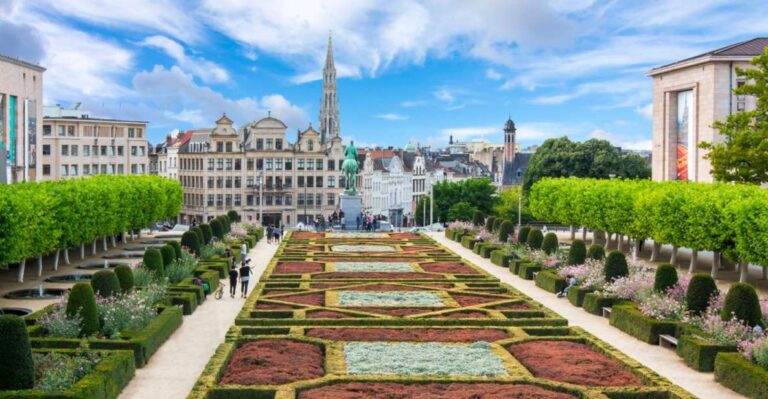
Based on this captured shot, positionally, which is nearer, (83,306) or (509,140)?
(83,306)

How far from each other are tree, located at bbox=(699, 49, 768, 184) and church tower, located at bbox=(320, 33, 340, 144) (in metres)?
107

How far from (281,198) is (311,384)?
10197cm

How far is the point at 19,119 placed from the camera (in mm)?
81875

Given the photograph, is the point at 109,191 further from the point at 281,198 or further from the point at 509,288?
the point at 281,198

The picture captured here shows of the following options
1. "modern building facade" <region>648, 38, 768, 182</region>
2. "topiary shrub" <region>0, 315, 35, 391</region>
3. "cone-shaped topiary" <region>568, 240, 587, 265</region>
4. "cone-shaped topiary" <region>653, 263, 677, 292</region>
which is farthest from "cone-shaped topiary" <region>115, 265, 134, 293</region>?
"modern building facade" <region>648, 38, 768, 182</region>

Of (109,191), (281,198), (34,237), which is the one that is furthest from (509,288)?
(281,198)

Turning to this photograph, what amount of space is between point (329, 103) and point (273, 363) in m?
138

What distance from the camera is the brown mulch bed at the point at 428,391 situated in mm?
21547

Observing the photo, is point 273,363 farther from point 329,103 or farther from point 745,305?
point 329,103

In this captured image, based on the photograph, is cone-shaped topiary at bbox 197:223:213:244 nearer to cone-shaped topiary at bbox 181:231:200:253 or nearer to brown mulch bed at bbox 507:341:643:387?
cone-shaped topiary at bbox 181:231:200:253

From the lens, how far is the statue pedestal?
8325 centimetres

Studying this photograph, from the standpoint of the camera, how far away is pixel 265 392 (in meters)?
21.8

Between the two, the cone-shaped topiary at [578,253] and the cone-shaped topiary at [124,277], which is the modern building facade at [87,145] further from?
the cone-shaped topiary at [124,277]

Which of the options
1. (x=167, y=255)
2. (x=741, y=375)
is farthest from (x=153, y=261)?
(x=741, y=375)
